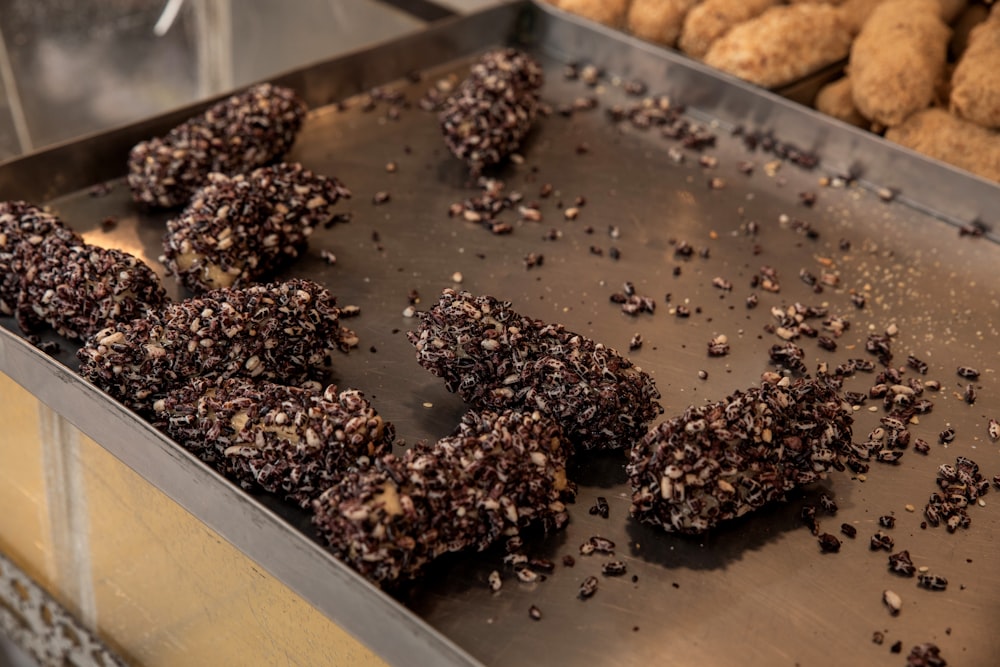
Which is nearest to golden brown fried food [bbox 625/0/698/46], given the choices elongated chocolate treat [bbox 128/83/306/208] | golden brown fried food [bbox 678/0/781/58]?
golden brown fried food [bbox 678/0/781/58]

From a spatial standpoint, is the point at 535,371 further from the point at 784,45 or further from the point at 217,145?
the point at 784,45

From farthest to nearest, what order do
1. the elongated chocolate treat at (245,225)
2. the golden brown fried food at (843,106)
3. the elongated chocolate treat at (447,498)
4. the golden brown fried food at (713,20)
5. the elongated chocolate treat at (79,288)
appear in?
1. the golden brown fried food at (713,20)
2. the golden brown fried food at (843,106)
3. the elongated chocolate treat at (245,225)
4. the elongated chocolate treat at (79,288)
5. the elongated chocolate treat at (447,498)

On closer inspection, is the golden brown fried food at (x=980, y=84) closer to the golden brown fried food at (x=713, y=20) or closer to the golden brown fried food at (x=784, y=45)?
the golden brown fried food at (x=784, y=45)

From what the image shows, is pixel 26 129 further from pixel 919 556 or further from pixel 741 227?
Result: pixel 919 556

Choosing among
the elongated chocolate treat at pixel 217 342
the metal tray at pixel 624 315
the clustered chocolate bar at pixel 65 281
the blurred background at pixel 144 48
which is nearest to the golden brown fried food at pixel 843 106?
the metal tray at pixel 624 315

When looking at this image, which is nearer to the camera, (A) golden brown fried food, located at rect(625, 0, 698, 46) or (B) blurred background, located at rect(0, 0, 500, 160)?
(A) golden brown fried food, located at rect(625, 0, 698, 46)

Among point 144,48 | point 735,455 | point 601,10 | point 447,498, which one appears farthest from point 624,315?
point 144,48

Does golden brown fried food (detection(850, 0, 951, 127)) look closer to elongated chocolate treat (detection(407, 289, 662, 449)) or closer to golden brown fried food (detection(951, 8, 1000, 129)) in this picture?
golden brown fried food (detection(951, 8, 1000, 129))
